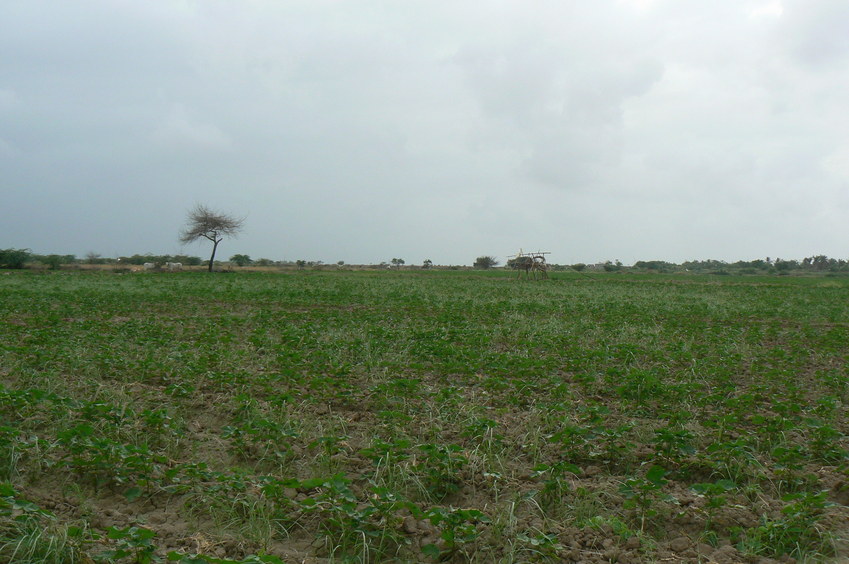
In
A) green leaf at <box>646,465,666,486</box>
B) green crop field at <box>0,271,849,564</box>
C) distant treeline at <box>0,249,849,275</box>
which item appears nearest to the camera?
green crop field at <box>0,271,849,564</box>

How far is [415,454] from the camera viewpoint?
429 centimetres

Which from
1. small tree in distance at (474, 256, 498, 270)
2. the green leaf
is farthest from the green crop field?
small tree in distance at (474, 256, 498, 270)

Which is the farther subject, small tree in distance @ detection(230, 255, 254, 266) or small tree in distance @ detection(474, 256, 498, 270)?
small tree in distance @ detection(474, 256, 498, 270)

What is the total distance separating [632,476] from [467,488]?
1326 mm

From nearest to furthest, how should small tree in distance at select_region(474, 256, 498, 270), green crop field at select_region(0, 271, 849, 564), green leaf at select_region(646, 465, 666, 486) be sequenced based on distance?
green crop field at select_region(0, 271, 849, 564)
green leaf at select_region(646, 465, 666, 486)
small tree in distance at select_region(474, 256, 498, 270)

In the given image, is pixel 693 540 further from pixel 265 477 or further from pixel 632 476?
pixel 265 477

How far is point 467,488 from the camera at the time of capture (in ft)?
12.9

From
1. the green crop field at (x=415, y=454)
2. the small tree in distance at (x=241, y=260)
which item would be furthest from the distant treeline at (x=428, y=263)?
the green crop field at (x=415, y=454)

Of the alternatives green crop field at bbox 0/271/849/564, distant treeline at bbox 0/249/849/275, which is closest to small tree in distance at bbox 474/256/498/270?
distant treeline at bbox 0/249/849/275

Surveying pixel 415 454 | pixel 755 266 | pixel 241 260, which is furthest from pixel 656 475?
pixel 755 266

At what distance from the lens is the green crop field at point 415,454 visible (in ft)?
10.2

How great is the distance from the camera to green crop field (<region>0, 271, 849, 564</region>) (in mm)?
3119

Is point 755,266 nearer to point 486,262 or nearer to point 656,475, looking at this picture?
point 486,262

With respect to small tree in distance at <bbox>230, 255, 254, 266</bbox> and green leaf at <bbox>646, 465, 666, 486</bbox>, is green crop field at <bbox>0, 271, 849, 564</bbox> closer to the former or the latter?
green leaf at <bbox>646, 465, 666, 486</bbox>
